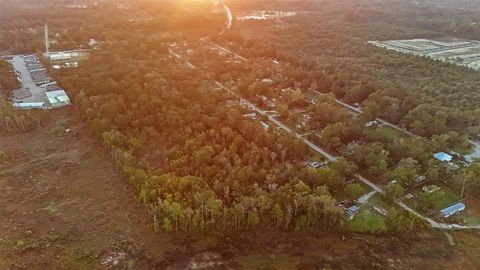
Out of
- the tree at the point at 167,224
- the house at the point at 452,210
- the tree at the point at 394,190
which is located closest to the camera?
the tree at the point at 167,224

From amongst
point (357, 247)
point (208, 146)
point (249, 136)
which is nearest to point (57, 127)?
point (208, 146)

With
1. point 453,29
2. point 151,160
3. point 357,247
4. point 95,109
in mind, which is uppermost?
point 453,29

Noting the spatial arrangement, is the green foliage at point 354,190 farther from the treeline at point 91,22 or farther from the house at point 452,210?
the treeline at point 91,22

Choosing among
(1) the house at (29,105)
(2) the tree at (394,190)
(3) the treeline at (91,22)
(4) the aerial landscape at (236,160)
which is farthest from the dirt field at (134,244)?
(3) the treeline at (91,22)

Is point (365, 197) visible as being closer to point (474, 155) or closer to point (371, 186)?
point (371, 186)

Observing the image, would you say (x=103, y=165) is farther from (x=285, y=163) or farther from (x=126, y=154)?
(x=285, y=163)

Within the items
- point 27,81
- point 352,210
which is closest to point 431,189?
point 352,210

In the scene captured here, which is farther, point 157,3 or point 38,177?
point 157,3
